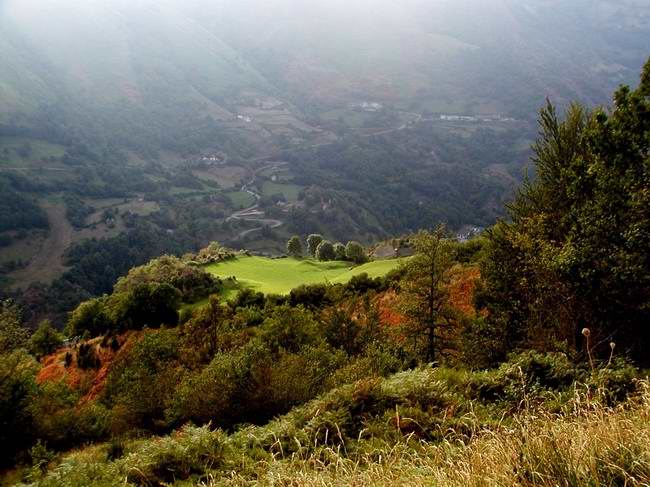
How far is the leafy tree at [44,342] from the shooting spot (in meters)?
38.3

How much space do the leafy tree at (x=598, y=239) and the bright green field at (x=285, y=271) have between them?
2522 centimetres

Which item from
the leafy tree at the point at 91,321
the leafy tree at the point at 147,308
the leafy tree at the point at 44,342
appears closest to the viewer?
the leafy tree at the point at 147,308

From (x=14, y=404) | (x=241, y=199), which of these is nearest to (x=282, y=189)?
(x=241, y=199)

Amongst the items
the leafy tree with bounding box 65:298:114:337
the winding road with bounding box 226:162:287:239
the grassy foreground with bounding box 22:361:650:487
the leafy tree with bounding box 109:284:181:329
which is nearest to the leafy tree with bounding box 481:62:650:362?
the grassy foreground with bounding box 22:361:650:487

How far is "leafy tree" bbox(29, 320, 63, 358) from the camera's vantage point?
38.3m

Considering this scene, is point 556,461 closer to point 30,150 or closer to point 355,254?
point 355,254

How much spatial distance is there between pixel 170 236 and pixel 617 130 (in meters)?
126

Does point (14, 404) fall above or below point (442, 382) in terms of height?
below

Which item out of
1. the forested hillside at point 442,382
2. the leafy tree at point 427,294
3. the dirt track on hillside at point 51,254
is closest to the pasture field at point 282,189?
the dirt track on hillside at point 51,254

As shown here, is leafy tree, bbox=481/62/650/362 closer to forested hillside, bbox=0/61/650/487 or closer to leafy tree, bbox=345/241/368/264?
forested hillside, bbox=0/61/650/487

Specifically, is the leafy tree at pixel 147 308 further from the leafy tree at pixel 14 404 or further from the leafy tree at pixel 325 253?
the leafy tree at pixel 325 253

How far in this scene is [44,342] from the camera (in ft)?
129

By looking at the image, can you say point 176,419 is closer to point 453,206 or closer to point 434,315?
point 434,315

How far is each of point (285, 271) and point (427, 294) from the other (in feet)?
118
